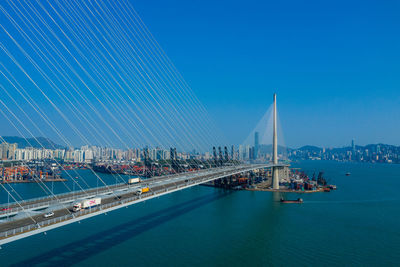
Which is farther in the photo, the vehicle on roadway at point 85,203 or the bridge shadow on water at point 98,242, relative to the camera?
the bridge shadow on water at point 98,242

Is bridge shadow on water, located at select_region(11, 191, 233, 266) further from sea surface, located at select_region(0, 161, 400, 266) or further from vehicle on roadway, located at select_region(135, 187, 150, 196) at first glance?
vehicle on roadway, located at select_region(135, 187, 150, 196)

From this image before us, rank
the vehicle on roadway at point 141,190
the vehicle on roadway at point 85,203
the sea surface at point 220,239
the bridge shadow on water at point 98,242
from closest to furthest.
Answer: the vehicle on roadway at point 85,203
the bridge shadow on water at point 98,242
the sea surface at point 220,239
the vehicle on roadway at point 141,190

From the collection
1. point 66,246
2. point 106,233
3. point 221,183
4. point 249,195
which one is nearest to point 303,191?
point 249,195

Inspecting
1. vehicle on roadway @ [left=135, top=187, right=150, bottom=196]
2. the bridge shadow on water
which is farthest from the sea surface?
vehicle on roadway @ [left=135, top=187, right=150, bottom=196]

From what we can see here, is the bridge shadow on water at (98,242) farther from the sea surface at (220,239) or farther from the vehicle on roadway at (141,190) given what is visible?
the vehicle on roadway at (141,190)

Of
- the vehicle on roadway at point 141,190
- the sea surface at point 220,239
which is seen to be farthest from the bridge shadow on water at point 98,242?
the vehicle on roadway at point 141,190

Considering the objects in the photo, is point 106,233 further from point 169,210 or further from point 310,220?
point 310,220

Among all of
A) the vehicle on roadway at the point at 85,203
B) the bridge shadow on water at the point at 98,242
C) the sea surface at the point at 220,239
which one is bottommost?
the sea surface at the point at 220,239

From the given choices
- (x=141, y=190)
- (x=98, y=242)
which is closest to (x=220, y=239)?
(x=141, y=190)
